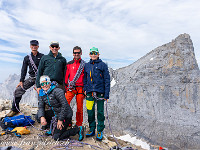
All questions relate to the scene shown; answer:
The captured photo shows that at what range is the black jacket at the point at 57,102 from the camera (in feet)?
17.0

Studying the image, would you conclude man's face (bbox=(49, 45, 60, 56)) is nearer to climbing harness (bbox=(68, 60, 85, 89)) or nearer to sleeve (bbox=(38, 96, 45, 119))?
climbing harness (bbox=(68, 60, 85, 89))

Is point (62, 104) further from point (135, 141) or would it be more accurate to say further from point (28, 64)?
point (135, 141)

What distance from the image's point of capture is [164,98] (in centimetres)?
2080

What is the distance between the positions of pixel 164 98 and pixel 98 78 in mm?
18068

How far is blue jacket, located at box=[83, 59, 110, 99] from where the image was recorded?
5.76 metres

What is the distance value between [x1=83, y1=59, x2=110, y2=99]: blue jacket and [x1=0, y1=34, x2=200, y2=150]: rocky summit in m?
14.8

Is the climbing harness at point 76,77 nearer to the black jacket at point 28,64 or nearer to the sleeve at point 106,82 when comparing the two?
the sleeve at point 106,82

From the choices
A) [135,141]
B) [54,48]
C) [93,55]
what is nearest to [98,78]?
[93,55]

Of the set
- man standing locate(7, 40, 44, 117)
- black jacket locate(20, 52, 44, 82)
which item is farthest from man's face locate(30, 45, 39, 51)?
black jacket locate(20, 52, 44, 82)

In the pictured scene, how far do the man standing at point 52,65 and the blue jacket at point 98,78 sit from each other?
133 centimetres

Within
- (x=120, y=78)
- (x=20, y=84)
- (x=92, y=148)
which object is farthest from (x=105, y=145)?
(x=120, y=78)

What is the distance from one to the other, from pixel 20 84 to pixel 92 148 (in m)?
4.83

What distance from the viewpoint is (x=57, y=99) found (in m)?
5.34

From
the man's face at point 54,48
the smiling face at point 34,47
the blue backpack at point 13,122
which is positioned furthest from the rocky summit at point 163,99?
the man's face at point 54,48
